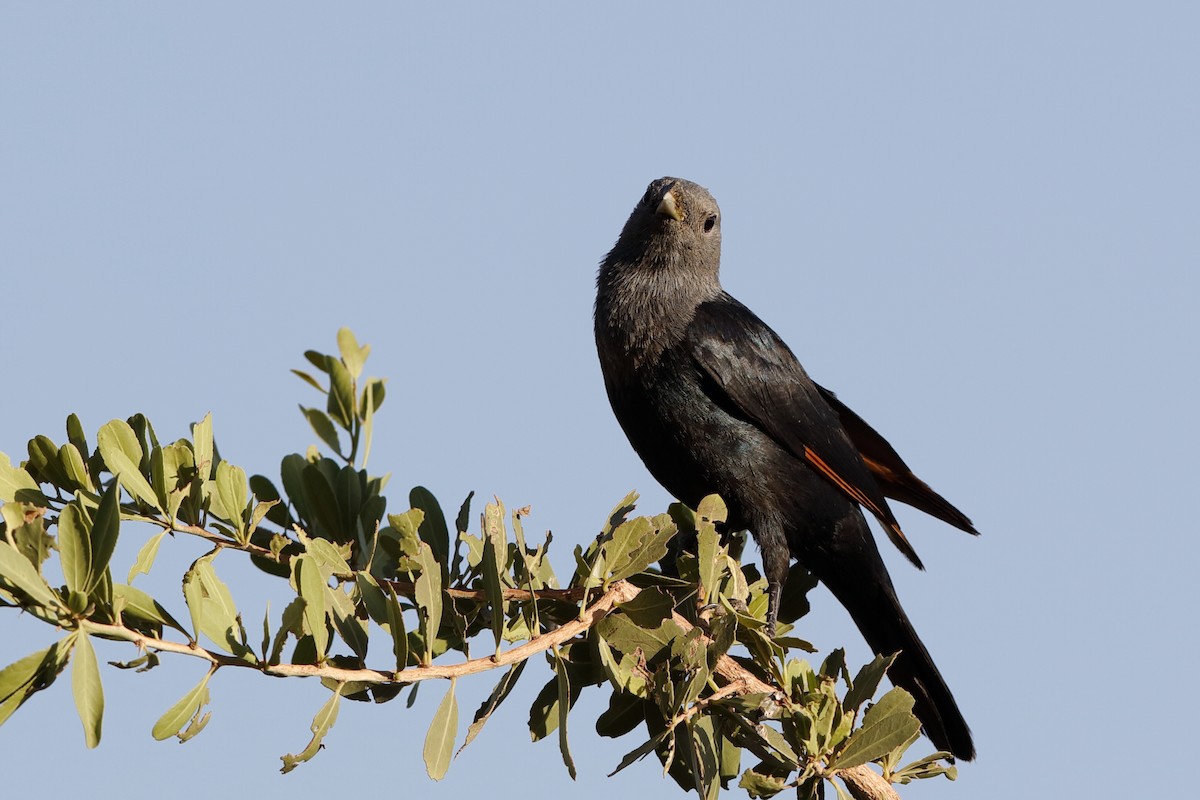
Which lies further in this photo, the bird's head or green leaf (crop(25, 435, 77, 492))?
the bird's head

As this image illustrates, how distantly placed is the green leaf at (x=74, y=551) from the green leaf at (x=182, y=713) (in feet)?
0.99

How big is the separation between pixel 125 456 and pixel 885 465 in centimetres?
356

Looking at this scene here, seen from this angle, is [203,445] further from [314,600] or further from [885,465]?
[885,465]

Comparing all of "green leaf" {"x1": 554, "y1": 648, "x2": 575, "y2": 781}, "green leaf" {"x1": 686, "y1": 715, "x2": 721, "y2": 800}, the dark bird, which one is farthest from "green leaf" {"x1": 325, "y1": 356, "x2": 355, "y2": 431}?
the dark bird

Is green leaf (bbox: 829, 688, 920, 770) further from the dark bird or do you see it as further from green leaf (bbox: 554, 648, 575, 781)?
the dark bird

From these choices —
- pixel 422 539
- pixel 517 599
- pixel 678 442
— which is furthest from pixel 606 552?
pixel 678 442

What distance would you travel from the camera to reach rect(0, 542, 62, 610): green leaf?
2.15m

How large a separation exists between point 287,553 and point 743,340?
8.28 ft

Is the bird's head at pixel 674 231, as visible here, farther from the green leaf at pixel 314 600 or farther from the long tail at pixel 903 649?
the green leaf at pixel 314 600

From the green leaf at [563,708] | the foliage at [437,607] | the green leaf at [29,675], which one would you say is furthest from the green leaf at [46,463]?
the green leaf at [563,708]

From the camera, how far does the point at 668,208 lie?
18.0 feet

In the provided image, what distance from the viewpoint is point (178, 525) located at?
288 cm

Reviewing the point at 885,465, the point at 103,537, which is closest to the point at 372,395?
the point at 103,537

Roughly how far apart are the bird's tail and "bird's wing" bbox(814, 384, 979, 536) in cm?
40
